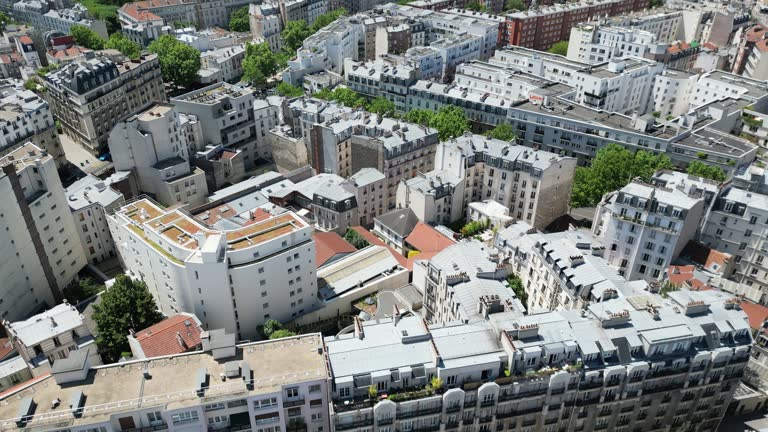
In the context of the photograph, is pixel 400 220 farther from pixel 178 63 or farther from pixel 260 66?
pixel 178 63

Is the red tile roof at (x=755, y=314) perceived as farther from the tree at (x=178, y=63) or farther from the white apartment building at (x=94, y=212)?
the tree at (x=178, y=63)

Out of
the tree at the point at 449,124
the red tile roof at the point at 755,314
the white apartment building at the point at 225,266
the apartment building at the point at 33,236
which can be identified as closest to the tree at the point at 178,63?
the tree at the point at 449,124

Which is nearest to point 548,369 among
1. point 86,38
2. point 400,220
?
point 400,220

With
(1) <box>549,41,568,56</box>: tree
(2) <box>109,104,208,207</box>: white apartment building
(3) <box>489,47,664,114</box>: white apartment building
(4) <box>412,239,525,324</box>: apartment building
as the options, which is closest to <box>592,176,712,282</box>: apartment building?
(4) <box>412,239,525,324</box>: apartment building

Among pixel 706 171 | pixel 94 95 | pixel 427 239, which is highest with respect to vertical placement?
pixel 94 95

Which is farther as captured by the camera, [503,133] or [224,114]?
[503,133]

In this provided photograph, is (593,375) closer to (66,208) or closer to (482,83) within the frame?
(66,208)

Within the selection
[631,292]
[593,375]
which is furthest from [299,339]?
[631,292]
